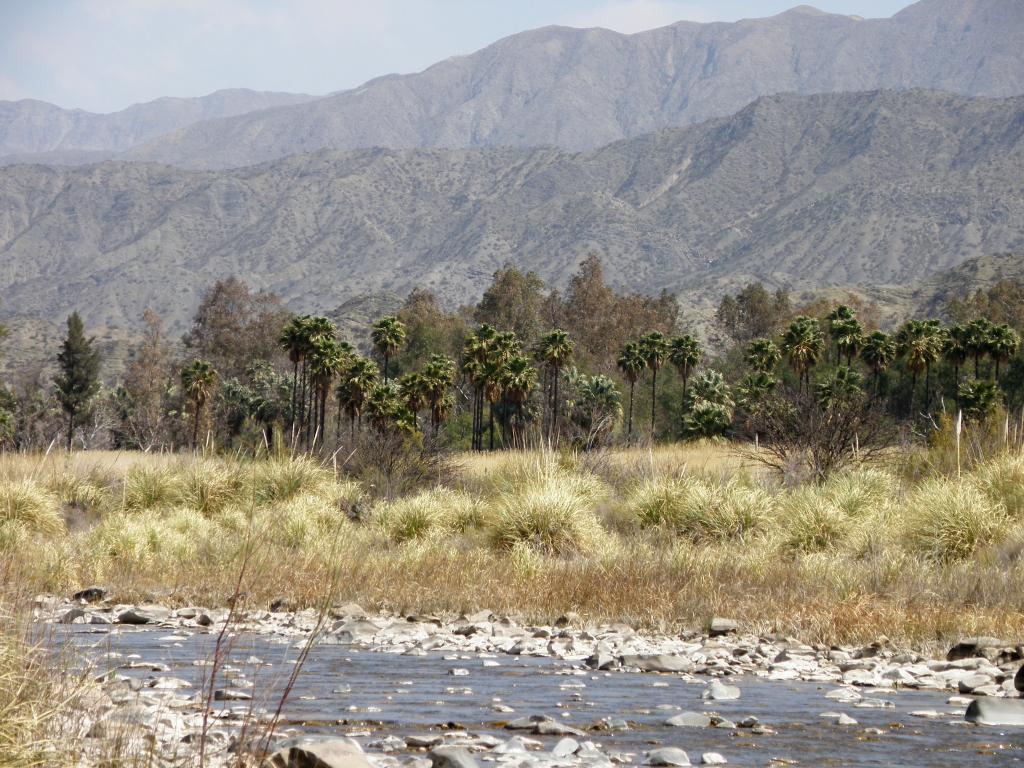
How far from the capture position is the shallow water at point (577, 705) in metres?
7.98

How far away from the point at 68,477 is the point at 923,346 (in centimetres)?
5233

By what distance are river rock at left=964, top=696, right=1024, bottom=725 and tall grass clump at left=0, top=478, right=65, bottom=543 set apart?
18046 mm

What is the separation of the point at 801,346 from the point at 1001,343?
10.9 meters

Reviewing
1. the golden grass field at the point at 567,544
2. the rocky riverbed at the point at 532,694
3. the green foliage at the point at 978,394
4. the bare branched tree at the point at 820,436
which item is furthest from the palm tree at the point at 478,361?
the rocky riverbed at the point at 532,694

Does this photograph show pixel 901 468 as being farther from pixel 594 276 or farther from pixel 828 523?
pixel 594 276

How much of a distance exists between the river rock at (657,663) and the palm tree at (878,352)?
6413 cm

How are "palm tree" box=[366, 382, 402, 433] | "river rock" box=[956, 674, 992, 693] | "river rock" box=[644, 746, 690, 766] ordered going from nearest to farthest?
"river rock" box=[644, 746, 690, 766], "river rock" box=[956, 674, 992, 693], "palm tree" box=[366, 382, 402, 433]

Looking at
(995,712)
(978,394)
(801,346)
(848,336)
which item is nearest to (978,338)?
(848,336)

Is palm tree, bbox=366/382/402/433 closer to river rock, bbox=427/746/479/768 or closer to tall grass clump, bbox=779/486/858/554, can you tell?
tall grass clump, bbox=779/486/858/554

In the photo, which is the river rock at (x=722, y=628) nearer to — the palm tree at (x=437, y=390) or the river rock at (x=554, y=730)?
the river rock at (x=554, y=730)

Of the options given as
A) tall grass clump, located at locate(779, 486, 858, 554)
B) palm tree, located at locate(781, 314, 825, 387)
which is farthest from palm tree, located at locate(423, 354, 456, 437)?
tall grass clump, located at locate(779, 486, 858, 554)

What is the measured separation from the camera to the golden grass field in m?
14.5

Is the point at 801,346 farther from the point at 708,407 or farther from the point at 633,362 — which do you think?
the point at 633,362

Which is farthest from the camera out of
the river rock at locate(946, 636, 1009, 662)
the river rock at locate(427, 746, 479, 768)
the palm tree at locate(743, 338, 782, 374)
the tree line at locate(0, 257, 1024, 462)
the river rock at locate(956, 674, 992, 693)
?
the palm tree at locate(743, 338, 782, 374)
